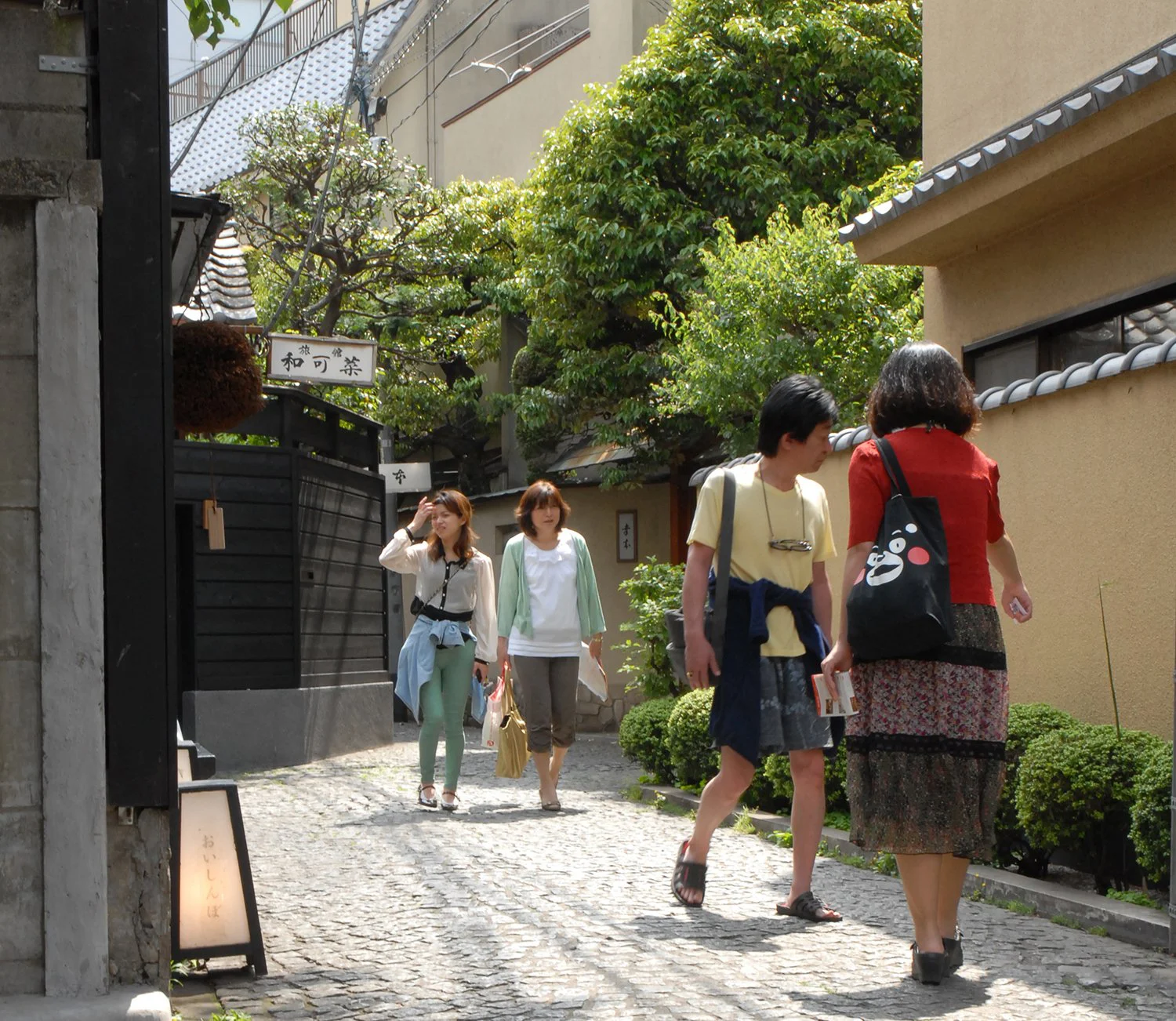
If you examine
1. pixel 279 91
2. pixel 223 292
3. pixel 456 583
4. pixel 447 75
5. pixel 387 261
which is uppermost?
pixel 279 91

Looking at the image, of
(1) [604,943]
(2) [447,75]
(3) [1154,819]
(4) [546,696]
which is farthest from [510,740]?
(2) [447,75]

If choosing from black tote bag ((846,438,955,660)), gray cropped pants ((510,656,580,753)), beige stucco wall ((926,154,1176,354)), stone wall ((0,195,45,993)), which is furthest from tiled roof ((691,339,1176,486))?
stone wall ((0,195,45,993))

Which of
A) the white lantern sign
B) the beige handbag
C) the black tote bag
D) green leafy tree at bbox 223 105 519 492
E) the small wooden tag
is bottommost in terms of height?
the beige handbag

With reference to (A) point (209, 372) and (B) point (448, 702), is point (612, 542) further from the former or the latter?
(A) point (209, 372)

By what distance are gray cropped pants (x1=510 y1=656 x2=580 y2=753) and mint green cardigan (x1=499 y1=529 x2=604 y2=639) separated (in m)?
0.21

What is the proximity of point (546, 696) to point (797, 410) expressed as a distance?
13.7 ft

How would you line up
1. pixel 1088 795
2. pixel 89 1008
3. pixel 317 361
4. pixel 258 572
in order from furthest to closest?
pixel 258 572, pixel 317 361, pixel 1088 795, pixel 89 1008

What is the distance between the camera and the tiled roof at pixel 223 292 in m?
6.76

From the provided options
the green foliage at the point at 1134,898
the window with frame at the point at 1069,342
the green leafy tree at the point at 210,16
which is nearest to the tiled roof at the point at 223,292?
the green leafy tree at the point at 210,16

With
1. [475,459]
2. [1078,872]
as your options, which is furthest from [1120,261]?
[475,459]

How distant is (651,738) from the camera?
1122 centimetres

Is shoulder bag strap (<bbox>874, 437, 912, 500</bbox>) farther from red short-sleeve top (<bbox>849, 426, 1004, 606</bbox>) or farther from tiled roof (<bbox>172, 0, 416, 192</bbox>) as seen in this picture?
tiled roof (<bbox>172, 0, 416, 192</bbox>)

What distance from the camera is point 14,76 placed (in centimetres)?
434

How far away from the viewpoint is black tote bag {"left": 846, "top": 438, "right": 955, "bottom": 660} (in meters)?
→ 4.68
